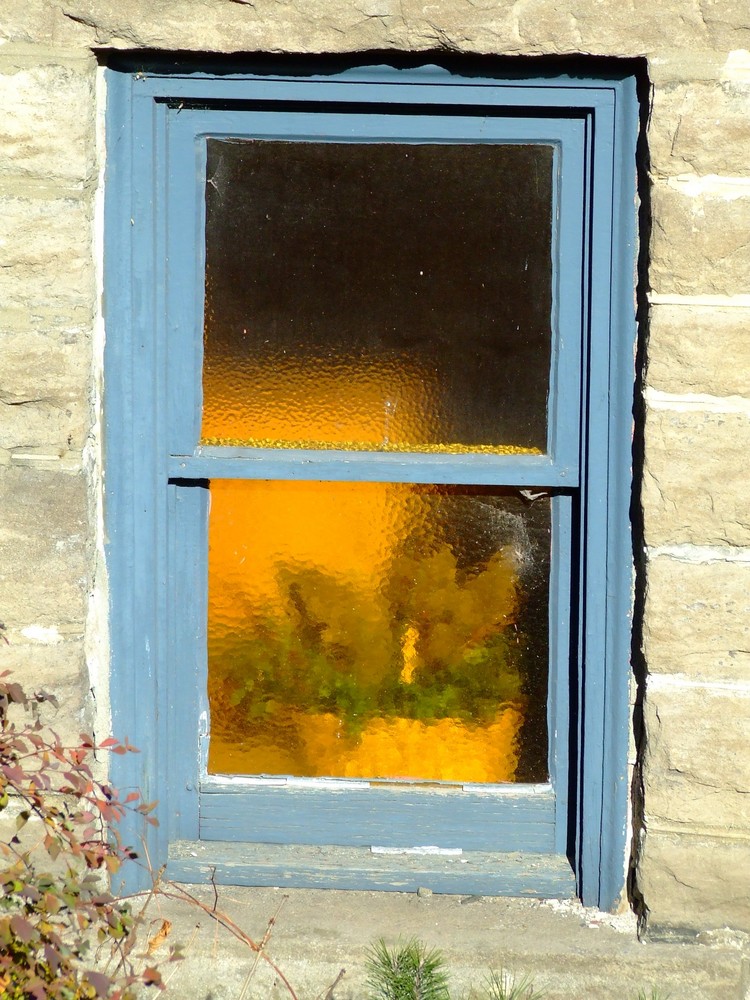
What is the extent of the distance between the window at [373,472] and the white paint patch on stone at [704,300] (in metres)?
0.13

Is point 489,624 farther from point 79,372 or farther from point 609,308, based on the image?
point 79,372

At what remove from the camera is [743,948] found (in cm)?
246

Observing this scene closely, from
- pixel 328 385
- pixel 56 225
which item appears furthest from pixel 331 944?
pixel 56 225

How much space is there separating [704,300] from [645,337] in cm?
14

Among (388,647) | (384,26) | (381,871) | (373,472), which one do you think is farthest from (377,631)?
(384,26)

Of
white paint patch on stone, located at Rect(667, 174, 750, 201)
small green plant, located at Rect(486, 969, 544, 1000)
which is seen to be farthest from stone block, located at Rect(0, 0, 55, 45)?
small green plant, located at Rect(486, 969, 544, 1000)

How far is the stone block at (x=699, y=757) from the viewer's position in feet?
7.95

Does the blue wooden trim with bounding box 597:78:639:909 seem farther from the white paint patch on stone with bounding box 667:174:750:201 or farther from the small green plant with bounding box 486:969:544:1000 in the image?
the small green plant with bounding box 486:969:544:1000

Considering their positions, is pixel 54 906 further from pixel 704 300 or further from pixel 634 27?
pixel 634 27

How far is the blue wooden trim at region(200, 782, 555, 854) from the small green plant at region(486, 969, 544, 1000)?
0.35 m

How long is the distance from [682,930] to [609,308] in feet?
4.70

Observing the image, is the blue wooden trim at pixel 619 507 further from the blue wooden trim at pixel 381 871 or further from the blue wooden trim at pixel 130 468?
the blue wooden trim at pixel 130 468

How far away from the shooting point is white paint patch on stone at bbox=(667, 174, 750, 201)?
Result: 2320mm

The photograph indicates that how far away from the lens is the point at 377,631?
2688mm
